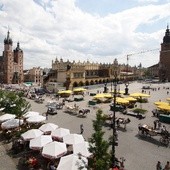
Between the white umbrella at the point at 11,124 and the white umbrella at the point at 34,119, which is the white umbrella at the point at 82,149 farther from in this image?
the white umbrella at the point at 11,124

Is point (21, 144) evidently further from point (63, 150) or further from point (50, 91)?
point (50, 91)

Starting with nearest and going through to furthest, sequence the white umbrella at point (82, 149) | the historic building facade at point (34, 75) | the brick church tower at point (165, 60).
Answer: the white umbrella at point (82, 149) < the brick church tower at point (165, 60) < the historic building facade at point (34, 75)

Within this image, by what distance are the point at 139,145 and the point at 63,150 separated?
719 cm

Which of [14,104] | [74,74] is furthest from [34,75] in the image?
[14,104]

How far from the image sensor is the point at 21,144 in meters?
21.0

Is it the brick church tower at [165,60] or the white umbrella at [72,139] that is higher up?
the brick church tower at [165,60]

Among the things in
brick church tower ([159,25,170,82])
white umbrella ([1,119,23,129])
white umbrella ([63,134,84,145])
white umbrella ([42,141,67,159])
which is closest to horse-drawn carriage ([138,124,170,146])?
white umbrella ([63,134,84,145])

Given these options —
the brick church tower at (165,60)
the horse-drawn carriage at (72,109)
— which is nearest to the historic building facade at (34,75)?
the brick church tower at (165,60)

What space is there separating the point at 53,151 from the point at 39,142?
2287mm

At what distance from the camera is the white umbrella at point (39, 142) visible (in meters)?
19.3

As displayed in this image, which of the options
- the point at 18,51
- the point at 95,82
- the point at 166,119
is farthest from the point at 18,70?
the point at 166,119

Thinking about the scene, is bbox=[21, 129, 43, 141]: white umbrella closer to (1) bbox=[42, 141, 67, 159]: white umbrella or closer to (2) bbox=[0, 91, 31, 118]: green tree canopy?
(1) bbox=[42, 141, 67, 159]: white umbrella

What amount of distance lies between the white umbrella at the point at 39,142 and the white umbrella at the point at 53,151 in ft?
3.10

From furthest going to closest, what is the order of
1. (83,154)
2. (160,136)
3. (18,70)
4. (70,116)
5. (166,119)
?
(18,70) < (70,116) < (166,119) < (160,136) < (83,154)
